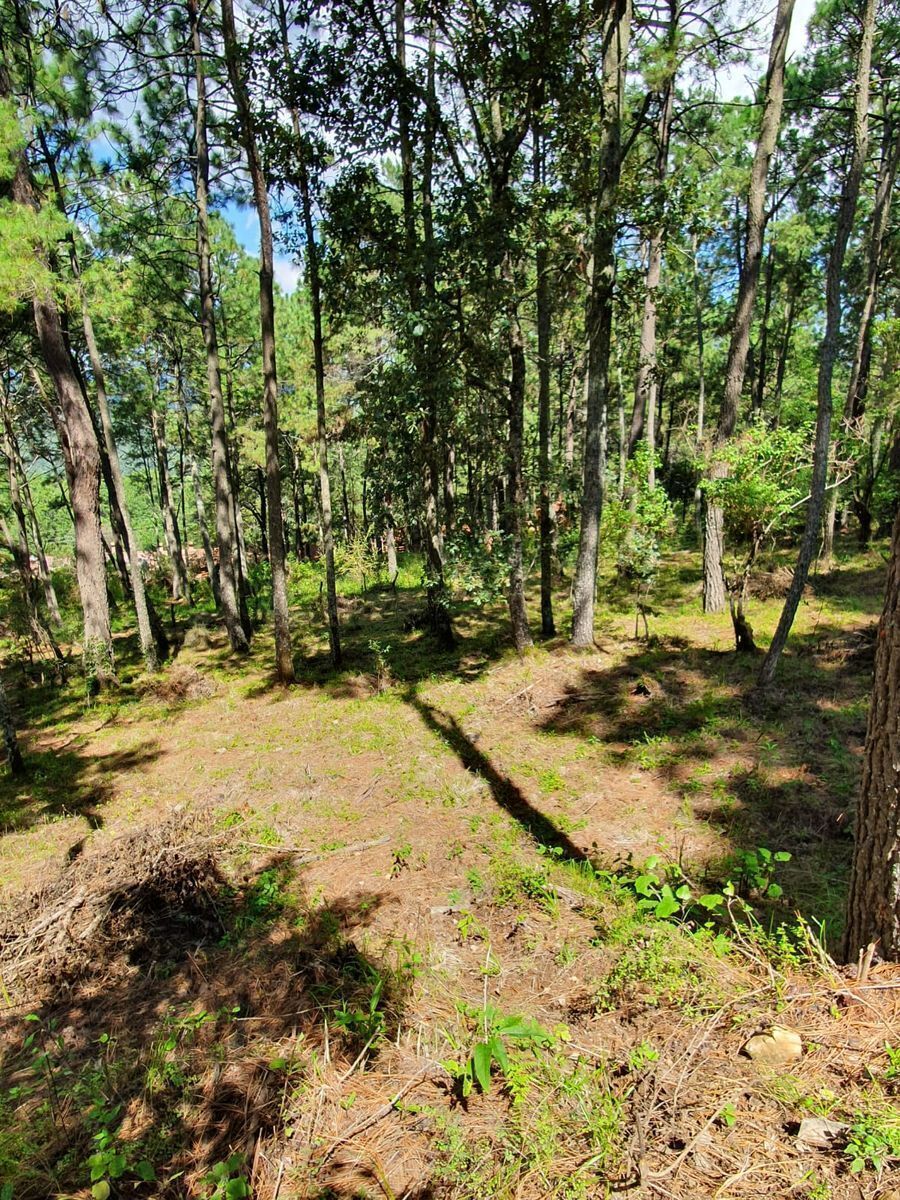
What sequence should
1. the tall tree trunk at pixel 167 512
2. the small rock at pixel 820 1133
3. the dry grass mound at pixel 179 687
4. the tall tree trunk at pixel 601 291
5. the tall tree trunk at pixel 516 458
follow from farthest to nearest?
the tall tree trunk at pixel 167 512
the dry grass mound at pixel 179 687
the tall tree trunk at pixel 516 458
the tall tree trunk at pixel 601 291
the small rock at pixel 820 1133

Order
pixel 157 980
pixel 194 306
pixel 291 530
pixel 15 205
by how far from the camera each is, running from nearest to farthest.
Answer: pixel 157 980 < pixel 15 205 < pixel 194 306 < pixel 291 530

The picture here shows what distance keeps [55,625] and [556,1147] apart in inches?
774

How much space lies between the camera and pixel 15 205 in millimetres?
7707

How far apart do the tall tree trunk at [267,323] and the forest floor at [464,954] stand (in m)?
2.45

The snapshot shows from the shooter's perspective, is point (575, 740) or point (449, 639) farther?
point (449, 639)

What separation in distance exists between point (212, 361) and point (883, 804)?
1335 centimetres

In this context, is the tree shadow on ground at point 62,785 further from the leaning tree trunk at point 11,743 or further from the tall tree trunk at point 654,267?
the tall tree trunk at point 654,267

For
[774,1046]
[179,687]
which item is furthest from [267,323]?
[774,1046]

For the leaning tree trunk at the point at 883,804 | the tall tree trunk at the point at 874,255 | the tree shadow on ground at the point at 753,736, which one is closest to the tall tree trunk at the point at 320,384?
the tree shadow on ground at the point at 753,736

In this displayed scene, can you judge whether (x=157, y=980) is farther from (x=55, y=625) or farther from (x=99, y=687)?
(x=55, y=625)

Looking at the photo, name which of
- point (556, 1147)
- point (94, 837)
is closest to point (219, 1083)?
point (556, 1147)

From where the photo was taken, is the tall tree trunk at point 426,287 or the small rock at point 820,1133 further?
the tall tree trunk at point 426,287

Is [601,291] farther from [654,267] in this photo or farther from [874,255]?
[874,255]

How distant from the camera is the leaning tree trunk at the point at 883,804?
2.46 m
